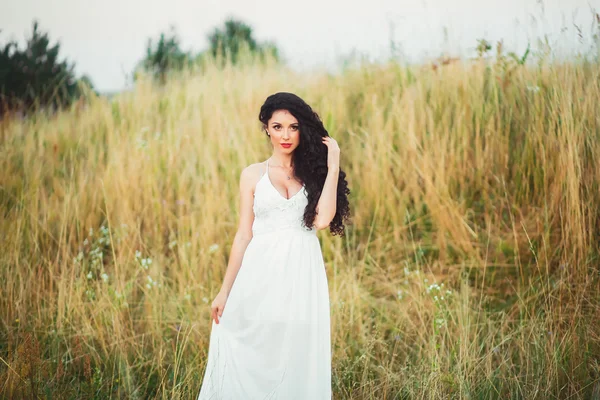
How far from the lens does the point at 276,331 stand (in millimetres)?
2578

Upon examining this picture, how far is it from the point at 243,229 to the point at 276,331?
0.56 m

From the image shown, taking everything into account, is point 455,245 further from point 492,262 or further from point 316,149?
point 316,149

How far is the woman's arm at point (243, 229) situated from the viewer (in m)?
2.74

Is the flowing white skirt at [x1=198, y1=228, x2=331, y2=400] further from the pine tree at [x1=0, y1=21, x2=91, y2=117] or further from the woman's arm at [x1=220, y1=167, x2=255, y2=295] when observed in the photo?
the pine tree at [x1=0, y1=21, x2=91, y2=117]

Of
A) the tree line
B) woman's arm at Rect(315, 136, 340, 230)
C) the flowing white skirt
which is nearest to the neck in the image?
woman's arm at Rect(315, 136, 340, 230)

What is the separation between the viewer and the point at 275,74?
680cm

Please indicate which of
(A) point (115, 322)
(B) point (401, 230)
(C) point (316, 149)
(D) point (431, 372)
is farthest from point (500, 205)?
(A) point (115, 322)

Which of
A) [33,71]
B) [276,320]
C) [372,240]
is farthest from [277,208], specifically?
[33,71]

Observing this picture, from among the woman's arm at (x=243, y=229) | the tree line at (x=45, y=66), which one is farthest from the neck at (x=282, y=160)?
the tree line at (x=45, y=66)

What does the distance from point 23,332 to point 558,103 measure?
443 centimetres

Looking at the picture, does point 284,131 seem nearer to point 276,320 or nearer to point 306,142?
point 306,142

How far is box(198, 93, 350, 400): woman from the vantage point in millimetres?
2566

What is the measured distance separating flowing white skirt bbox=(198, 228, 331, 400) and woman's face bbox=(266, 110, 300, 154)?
0.45 m

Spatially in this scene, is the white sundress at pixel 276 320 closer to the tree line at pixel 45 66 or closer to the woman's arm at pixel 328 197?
the woman's arm at pixel 328 197
